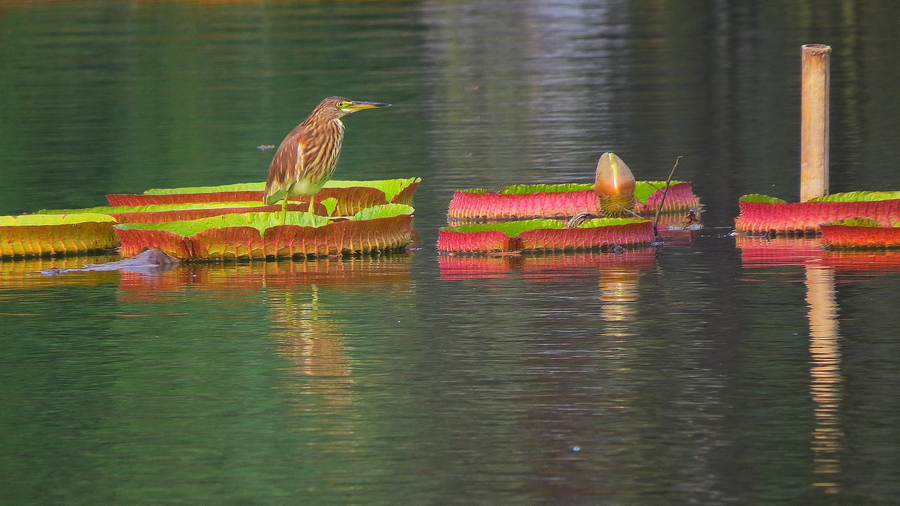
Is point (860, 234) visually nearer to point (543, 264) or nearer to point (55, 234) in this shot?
point (543, 264)

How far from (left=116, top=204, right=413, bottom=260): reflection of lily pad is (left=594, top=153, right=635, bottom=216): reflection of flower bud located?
204 centimetres

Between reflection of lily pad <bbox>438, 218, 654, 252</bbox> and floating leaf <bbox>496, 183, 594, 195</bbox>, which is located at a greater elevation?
floating leaf <bbox>496, 183, 594, 195</bbox>

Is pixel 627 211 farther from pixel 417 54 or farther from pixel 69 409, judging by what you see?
pixel 417 54

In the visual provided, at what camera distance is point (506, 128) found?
94.1 ft

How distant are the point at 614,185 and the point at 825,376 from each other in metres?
7.12

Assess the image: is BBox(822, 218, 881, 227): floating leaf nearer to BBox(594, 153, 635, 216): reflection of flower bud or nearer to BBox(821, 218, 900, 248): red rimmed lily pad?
BBox(821, 218, 900, 248): red rimmed lily pad

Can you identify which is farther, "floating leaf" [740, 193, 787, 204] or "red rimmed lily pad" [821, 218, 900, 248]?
"floating leaf" [740, 193, 787, 204]

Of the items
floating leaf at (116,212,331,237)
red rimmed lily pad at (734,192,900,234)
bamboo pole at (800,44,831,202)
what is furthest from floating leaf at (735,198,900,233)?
floating leaf at (116,212,331,237)

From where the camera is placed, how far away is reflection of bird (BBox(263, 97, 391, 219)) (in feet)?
52.2

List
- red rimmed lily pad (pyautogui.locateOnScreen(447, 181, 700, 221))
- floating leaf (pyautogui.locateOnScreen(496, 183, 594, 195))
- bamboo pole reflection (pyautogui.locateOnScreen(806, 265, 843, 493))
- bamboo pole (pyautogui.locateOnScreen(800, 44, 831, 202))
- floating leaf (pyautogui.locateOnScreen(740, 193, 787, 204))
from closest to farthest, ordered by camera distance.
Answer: bamboo pole reflection (pyautogui.locateOnScreen(806, 265, 843, 493)) < floating leaf (pyautogui.locateOnScreen(740, 193, 787, 204)) < bamboo pole (pyautogui.locateOnScreen(800, 44, 831, 202)) < red rimmed lily pad (pyautogui.locateOnScreen(447, 181, 700, 221)) < floating leaf (pyautogui.locateOnScreen(496, 183, 594, 195))

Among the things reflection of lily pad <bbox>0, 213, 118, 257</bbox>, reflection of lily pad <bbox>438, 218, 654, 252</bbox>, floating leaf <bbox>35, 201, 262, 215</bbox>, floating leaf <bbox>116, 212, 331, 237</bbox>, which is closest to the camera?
reflection of lily pad <bbox>438, 218, 654, 252</bbox>

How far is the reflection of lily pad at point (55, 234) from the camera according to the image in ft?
53.5

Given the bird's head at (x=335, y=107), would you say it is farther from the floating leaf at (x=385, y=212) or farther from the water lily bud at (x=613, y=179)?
the water lily bud at (x=613, y=179)

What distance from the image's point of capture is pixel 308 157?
15.9m
